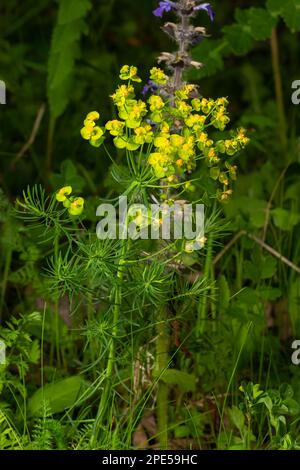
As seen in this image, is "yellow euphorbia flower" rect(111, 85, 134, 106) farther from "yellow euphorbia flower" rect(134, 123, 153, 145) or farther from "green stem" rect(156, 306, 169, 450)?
"green stem" rect(156, 306, 169, 450)

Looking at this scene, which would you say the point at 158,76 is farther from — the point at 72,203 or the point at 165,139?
the point at 72,203

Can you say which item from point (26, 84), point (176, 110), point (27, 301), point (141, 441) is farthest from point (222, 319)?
point (26, 84)

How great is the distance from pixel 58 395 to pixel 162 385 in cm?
35

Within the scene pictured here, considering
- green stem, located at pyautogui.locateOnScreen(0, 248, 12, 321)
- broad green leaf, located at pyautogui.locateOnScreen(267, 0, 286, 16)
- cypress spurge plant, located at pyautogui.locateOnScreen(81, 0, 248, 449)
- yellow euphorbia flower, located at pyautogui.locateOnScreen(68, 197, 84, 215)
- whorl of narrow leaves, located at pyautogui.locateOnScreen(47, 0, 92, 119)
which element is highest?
broad green leaf, located at pyautogui.locateOnScreen(267, 0, 286, 16)

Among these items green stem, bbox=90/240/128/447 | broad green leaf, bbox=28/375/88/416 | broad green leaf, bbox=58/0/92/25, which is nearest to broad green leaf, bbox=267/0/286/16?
broad green leaf, bbox=58/0/92/25

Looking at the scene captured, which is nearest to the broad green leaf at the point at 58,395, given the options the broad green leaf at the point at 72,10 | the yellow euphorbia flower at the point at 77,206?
the yellow euphorbia flower at the point at 77,206

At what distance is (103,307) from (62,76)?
1.12 meters

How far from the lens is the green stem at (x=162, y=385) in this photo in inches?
118

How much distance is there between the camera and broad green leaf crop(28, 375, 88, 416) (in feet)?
10.1

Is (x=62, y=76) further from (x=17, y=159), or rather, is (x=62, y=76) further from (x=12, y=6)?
(x=12, y=6)

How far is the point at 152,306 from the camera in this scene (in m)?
2.89

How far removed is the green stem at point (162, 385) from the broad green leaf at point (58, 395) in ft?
0.83

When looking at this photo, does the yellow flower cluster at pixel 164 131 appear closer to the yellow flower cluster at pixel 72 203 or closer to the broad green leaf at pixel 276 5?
the yellow flower cluster at pixel 72 203

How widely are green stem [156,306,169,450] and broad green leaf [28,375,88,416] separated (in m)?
0.25
